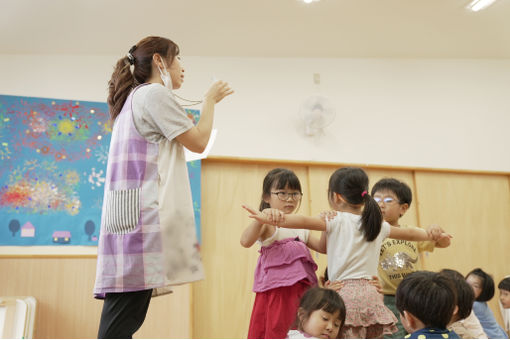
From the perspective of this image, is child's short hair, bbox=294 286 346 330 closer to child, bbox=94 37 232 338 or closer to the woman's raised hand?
child, bbox=94 37 232 338

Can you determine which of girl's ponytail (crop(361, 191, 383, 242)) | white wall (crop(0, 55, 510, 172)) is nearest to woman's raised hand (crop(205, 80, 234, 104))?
girl's ponytail (crop(361, 191, 383, 242))

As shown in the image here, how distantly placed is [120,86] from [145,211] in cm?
52

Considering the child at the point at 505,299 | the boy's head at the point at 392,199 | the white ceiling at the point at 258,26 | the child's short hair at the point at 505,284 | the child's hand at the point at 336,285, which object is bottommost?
the child at the point at 505,299

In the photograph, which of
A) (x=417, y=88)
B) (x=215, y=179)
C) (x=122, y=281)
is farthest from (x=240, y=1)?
(x=122, y=281)

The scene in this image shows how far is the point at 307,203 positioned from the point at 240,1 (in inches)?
69.0

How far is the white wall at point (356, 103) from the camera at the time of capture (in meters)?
4.17

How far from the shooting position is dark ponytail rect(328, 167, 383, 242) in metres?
2.16

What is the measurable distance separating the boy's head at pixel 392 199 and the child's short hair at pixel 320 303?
2.57 ft

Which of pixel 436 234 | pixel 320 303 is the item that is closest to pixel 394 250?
pixel 436 234

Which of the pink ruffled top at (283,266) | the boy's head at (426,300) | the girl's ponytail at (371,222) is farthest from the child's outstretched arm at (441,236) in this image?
the pink ruffled top at (283,266)

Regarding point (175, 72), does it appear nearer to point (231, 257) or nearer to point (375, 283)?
point (375, 283)

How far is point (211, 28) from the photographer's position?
407 centimetres

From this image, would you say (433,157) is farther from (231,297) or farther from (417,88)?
(231,297)

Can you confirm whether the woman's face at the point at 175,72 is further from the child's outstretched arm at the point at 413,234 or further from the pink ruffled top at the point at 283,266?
the child's outstretched arm at the point at 413,234
